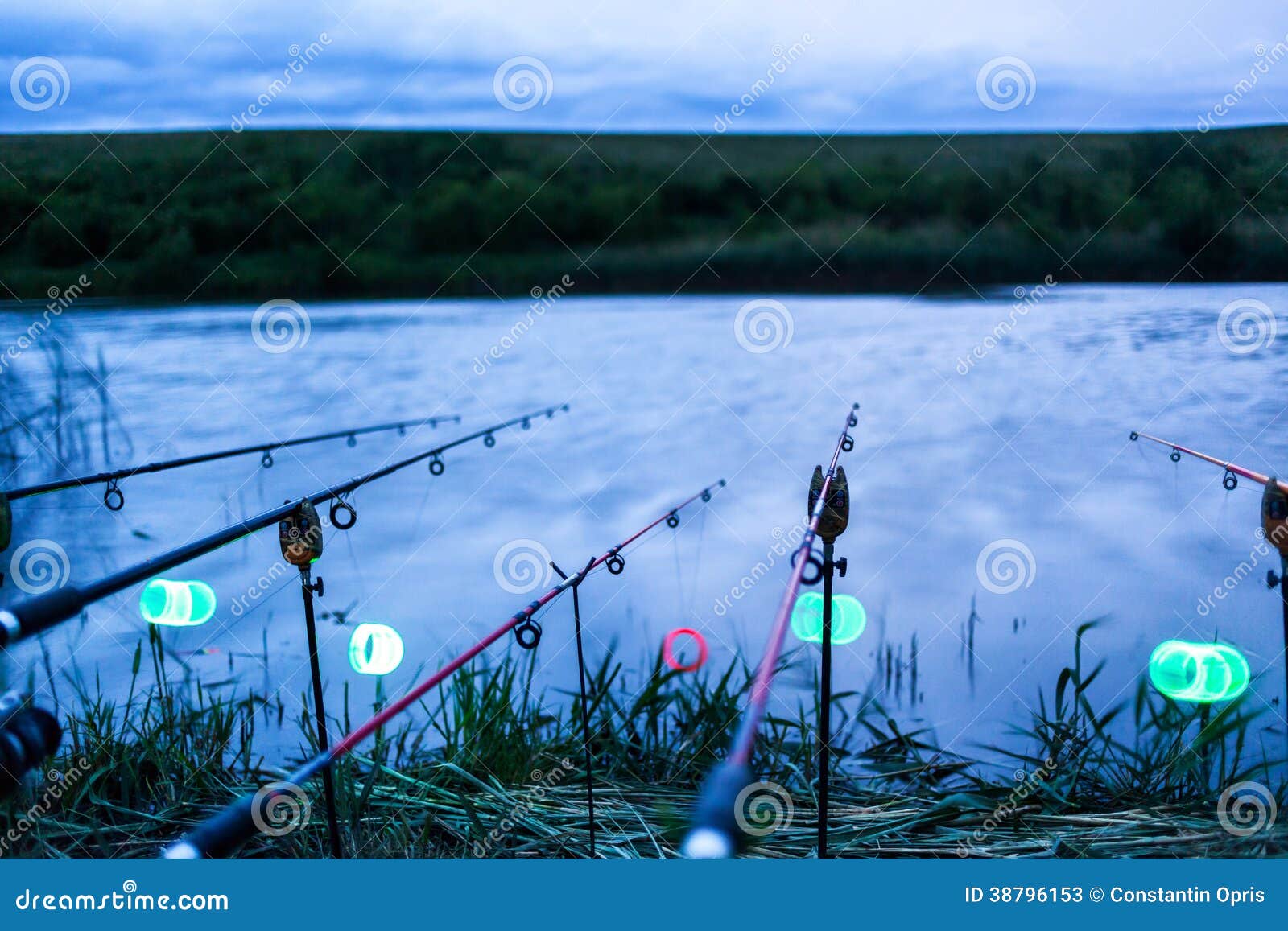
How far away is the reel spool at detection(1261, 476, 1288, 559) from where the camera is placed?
4.99 ft

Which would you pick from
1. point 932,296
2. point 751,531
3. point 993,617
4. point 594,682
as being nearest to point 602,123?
point 932,296

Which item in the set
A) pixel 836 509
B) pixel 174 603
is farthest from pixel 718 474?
pixel 174 603

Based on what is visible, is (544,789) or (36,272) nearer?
(544,789)

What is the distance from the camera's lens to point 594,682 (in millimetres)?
2473

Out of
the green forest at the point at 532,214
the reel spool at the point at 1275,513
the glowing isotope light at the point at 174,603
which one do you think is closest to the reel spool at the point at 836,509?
the reel spool at the point at 1275,513

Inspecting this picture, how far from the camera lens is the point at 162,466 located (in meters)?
1.73

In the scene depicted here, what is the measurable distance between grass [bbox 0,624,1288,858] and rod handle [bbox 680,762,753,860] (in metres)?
1.57

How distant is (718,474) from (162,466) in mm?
1380

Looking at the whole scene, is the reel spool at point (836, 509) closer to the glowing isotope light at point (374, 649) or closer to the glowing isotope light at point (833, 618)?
the glowing isotope light at point (833, 618)

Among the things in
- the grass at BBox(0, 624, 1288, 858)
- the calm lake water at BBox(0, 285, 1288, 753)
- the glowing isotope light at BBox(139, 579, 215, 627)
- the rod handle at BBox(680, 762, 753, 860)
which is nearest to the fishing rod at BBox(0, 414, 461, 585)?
the calm lake water at BBox(0, 285, 1288, 753)

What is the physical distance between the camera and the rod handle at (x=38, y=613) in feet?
2.59

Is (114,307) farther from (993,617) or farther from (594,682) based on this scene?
(993,617)
